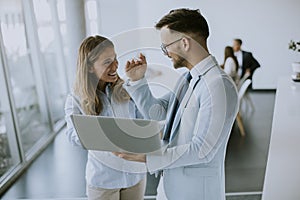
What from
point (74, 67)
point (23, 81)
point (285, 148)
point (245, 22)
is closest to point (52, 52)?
point (23, 81)

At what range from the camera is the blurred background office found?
2773 mm

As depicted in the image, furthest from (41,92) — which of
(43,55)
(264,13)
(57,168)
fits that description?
(264,13)

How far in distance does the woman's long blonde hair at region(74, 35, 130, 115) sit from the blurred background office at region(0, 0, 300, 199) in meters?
0.41

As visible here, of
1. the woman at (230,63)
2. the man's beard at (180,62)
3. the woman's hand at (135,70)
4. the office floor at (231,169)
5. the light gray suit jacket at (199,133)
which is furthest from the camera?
the office floor at (231,169)

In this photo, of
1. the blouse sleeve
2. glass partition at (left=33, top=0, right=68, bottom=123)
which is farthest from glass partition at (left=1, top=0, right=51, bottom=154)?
the blouse sleeve

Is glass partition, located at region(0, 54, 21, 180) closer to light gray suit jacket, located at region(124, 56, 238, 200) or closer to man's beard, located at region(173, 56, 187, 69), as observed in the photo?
light gray suit jacket, located at region(124, 56, 238, 200)

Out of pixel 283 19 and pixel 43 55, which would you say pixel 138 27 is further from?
pixel 43 55

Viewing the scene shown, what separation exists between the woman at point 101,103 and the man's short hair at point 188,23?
428mm

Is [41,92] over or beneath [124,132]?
beneath

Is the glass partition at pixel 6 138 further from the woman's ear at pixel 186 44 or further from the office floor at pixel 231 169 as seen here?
the woman's ear at pixel 186 44

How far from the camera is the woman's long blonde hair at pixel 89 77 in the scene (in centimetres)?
154

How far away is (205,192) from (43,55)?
11.7 feet

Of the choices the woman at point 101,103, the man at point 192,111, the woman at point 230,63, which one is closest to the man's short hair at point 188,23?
the man at point 192,111

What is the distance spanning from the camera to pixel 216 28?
2.78 m
